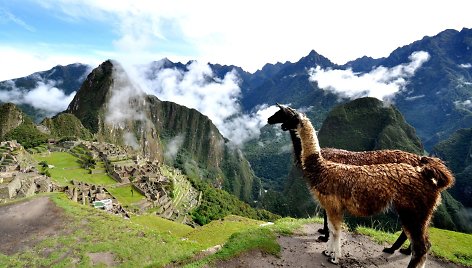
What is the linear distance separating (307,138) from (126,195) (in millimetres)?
44787

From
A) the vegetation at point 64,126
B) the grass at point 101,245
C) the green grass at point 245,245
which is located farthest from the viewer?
the vegetation at point 64,126

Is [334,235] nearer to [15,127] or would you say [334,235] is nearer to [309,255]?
[309,255]

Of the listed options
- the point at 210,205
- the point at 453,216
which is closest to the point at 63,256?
the point at 210,205

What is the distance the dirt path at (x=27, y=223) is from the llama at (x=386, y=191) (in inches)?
522

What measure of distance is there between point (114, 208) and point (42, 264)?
22593mm

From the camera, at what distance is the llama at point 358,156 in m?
7.46

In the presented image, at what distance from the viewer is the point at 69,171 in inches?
2014

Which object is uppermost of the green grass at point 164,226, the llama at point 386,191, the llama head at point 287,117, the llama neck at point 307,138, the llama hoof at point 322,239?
the llama head at point 287,117

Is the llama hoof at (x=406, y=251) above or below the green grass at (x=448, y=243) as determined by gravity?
above

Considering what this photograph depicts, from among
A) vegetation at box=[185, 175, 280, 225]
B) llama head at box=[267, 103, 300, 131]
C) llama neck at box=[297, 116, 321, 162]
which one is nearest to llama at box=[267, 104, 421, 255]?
llama head at box=[267, 103, 300, 131]

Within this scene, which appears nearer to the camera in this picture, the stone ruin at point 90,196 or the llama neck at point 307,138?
the llama neck at point 307,138

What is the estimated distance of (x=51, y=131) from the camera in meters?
111

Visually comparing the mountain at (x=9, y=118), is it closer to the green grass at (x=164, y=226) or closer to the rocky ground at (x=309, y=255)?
the green grass at (x=164, y=226)

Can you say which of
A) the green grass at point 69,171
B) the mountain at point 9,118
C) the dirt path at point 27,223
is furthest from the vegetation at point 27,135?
the dirt path at point 27,223
